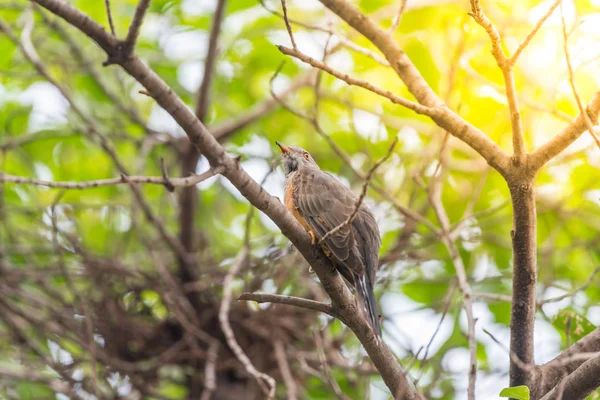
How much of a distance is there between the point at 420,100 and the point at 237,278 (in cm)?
256

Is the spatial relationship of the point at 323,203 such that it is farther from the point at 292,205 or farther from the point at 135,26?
the point at 135,26

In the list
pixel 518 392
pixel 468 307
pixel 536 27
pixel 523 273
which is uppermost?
pixel 536 27

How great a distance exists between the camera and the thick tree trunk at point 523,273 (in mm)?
2719

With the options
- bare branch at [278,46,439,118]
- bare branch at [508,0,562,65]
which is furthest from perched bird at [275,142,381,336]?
bare branch at [508,0,562,65]

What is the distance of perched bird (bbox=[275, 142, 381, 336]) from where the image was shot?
323 centimetres

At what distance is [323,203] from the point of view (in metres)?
3.79

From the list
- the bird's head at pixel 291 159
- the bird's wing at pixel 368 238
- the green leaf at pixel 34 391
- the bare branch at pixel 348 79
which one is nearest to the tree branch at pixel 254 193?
the bare branch at pixel 348 79

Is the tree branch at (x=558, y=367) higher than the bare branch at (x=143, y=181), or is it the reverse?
the bare branch at (x=143, y=181)

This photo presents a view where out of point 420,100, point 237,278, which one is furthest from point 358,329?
point 237,278

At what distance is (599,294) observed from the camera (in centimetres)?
579

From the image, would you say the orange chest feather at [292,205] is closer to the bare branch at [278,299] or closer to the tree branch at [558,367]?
the bare branch at [278,299]

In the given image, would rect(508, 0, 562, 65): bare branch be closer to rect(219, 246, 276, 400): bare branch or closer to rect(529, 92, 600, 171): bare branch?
rect(529, 92, 600, 171): bare branch

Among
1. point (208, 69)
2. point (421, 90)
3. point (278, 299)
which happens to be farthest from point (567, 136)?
point (208, 69)

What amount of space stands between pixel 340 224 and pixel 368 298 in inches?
15.8
